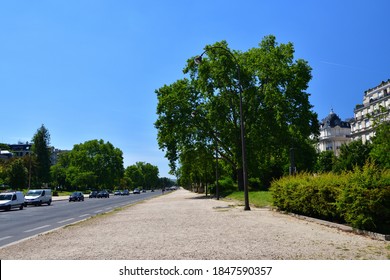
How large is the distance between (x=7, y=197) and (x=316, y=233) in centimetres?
3235

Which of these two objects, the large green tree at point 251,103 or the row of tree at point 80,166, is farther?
the row of tree at point 80,166

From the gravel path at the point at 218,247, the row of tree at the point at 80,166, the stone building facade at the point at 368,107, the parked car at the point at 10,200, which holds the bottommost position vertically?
the gravel path at the point at 218,247

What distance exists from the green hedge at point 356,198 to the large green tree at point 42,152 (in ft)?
355

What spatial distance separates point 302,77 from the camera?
41438mm

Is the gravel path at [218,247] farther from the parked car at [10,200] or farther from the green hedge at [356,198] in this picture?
the parked car at [10,200]

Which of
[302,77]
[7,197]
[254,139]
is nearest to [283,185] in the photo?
[254,139]

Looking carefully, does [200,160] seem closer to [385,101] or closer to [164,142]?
[164,142]

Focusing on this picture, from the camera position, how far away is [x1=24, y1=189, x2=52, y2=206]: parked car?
43250 millimetres

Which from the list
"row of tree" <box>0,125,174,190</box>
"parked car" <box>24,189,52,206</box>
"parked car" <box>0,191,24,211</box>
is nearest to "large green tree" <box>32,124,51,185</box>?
"row of tree" <box>0,125,174,190</box>

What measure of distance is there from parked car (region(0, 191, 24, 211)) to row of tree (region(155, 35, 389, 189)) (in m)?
16.8

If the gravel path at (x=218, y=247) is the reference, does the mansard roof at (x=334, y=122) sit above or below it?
above

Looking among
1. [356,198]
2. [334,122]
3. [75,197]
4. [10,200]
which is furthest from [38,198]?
[334,122]

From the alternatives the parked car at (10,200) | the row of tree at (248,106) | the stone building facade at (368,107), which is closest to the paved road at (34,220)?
the parked car at (10,200)

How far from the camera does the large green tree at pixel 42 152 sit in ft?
373
